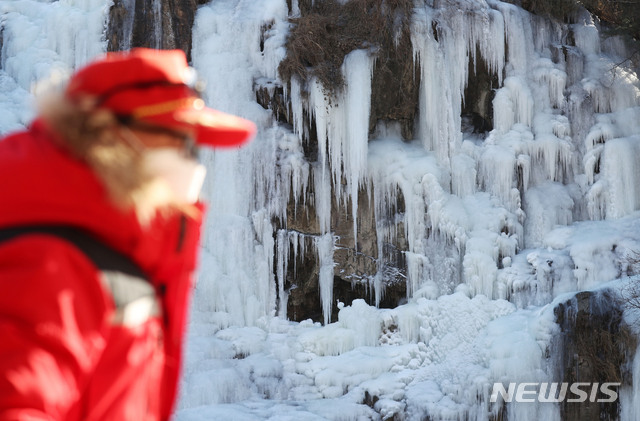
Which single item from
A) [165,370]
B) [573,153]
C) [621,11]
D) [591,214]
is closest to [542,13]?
[621,11]

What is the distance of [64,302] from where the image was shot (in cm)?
104

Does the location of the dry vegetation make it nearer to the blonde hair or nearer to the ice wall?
the ice wall

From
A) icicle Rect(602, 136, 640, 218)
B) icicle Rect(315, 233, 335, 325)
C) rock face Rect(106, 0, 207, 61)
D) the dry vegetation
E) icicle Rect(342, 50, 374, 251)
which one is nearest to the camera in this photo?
icicle Rect(602, 136, 640, 218)

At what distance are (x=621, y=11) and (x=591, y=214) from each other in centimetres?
379

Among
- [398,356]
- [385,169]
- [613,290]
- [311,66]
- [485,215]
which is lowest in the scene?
[398,356]

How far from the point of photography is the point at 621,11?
12.0m

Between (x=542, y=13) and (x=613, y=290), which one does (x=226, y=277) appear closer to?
(x=613, y=290)

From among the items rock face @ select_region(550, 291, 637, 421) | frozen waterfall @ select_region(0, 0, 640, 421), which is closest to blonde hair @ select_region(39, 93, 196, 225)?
rock face @ select_region(550, 291, 637, 421)

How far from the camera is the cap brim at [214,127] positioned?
127 centimetres

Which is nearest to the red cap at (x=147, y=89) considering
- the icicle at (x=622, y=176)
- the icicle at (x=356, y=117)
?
the icicle at (x=356, y=117)

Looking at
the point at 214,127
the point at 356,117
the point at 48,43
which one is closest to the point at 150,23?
the point at 48,43

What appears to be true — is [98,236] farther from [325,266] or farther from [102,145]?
[325,266]

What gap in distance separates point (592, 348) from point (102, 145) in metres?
8.13

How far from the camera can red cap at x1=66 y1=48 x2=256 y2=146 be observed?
1.17 m
